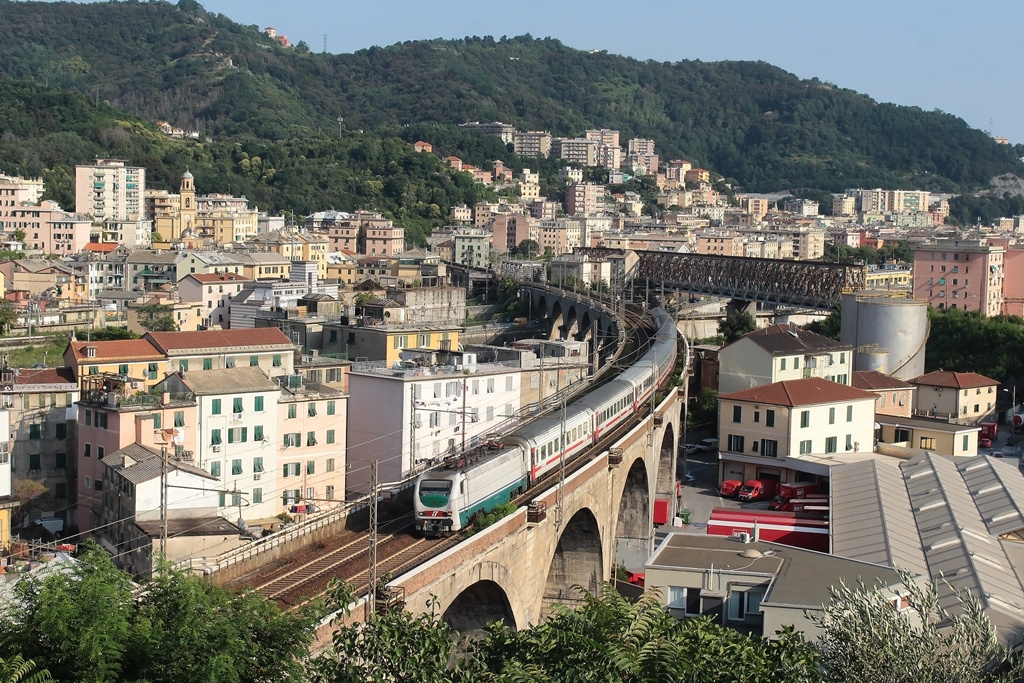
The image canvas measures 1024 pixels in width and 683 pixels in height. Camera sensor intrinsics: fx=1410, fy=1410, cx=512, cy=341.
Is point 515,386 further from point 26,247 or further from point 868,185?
point 868,185

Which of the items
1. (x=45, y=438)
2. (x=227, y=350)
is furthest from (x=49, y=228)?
(x=45, y=438)

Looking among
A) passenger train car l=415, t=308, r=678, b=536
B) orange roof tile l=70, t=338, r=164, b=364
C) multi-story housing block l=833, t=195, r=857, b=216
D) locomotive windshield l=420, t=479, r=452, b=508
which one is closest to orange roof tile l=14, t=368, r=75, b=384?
orange roof tile l=70, t=338, r=164, b=364

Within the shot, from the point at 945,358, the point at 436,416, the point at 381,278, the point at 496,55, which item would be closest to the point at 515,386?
the point at 436,416

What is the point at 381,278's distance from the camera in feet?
183

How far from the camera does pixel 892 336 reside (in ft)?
121

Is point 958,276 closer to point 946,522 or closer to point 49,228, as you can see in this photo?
point 49,228

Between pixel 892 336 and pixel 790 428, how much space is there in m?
11.8

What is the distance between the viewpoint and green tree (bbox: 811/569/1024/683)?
1044cm

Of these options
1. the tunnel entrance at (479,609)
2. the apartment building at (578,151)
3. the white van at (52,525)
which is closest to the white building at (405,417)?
the white van at (52,525)

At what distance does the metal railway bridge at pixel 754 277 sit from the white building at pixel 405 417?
29.4 meters

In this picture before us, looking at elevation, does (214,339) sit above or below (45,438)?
above

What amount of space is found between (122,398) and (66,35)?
149 metres

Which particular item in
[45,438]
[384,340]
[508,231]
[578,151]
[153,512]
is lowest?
[153,512]

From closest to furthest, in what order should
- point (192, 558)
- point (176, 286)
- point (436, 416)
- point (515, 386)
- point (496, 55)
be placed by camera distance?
point (192, 558), point (436, 416), point (515, 386), point (176, 286), point (496, 55)
